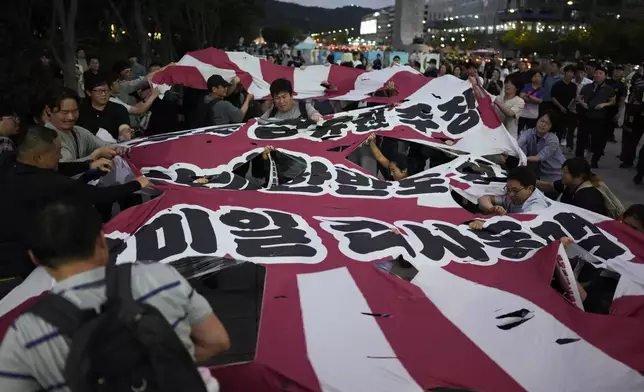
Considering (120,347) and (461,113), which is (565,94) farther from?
(120,347)

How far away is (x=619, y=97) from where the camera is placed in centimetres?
995

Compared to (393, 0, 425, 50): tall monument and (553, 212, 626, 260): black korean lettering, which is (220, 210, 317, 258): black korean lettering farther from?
(393, 0, 425, 50): tall monument

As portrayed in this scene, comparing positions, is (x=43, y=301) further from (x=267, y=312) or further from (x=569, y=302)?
(x=569, y=302)

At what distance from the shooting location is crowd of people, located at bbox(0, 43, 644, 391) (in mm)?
1424

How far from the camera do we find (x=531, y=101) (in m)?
8.96

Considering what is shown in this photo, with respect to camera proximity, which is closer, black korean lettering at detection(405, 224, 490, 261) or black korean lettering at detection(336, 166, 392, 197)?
black korean lettering at detection(405, 224, 490, 261)

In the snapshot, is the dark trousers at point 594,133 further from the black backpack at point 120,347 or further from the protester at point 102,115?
the black backpack at point 120,347

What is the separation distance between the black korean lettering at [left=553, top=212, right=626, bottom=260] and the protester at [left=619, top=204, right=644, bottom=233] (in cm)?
28

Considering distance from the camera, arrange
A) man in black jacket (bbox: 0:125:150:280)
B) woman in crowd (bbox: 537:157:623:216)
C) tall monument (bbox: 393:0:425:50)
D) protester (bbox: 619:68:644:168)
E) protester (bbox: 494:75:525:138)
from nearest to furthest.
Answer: man in black jacket (bbox: 0:125:150:280)
woman in crowd (bbox: 537:157:623:216)
protester (bbox: 494:75:525:138)
protester (bbox: 619:68:644:168)
tall monument (bbox: 393:0:425:50)

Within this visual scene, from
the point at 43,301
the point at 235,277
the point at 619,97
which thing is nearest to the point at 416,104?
the point at 235,277

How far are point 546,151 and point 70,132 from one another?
171 inches

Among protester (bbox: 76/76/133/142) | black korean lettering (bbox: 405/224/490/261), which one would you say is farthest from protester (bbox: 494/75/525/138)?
protester (bbox: 76/76/133/142)

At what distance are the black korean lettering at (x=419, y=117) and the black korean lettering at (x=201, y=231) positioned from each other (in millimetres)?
2939

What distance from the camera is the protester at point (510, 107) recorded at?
7145 millimetres
